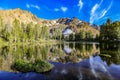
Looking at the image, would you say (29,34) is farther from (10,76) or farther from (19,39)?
(10,76)

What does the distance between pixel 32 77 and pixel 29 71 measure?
3.32 m

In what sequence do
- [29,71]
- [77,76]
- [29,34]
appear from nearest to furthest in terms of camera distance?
[77,76] → [29,71] → [29,34]

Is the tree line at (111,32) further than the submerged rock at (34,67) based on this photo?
Yes

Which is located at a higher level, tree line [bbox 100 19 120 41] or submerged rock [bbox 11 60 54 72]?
tree line [bbox 100 19 120 41]

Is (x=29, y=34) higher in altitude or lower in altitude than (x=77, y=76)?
higher

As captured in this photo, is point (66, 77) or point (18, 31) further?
point (18, 31)

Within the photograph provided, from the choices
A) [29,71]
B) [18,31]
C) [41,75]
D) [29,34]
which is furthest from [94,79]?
[29,34]

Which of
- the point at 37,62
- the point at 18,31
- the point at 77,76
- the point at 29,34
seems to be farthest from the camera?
the point at 29,34

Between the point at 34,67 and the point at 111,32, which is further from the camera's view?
the point at 111,32

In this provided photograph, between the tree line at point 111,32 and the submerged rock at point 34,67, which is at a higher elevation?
the tree line at point 111,32

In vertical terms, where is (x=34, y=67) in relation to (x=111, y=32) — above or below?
below

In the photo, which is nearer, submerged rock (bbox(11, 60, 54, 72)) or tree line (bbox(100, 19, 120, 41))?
submerged rock (bbox(11, 60, 54, 72))

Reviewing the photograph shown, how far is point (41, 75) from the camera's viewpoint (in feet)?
74.4

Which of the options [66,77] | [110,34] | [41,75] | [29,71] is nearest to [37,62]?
[29,71]
